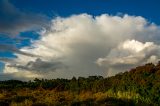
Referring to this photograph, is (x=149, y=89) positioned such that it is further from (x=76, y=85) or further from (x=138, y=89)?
(x=76, y=85)

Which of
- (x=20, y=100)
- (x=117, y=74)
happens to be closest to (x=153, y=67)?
(x=117, y=74)

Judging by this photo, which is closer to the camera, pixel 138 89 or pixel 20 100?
pixel 20 100

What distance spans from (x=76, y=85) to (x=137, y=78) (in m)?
10.6

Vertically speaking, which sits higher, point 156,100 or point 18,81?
point 18,81

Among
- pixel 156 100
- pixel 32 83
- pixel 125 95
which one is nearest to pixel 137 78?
pixel 125 95

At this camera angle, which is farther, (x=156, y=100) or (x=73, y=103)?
(x=156, y=100)

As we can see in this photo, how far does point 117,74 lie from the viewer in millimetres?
57812

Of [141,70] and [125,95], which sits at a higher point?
[141,70]

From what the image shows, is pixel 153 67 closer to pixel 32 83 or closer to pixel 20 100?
pixel 32 83

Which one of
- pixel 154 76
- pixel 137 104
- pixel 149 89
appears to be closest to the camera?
pixel 137 104

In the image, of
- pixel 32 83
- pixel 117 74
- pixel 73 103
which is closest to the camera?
pixel 73 103

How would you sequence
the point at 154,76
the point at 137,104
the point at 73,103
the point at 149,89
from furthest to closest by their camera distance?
the point at 154,76 < the point at 149,89 < the point at 137,104 < the point at 73,103

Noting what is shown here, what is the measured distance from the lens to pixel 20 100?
102 feet

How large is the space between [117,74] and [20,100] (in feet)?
95.0
